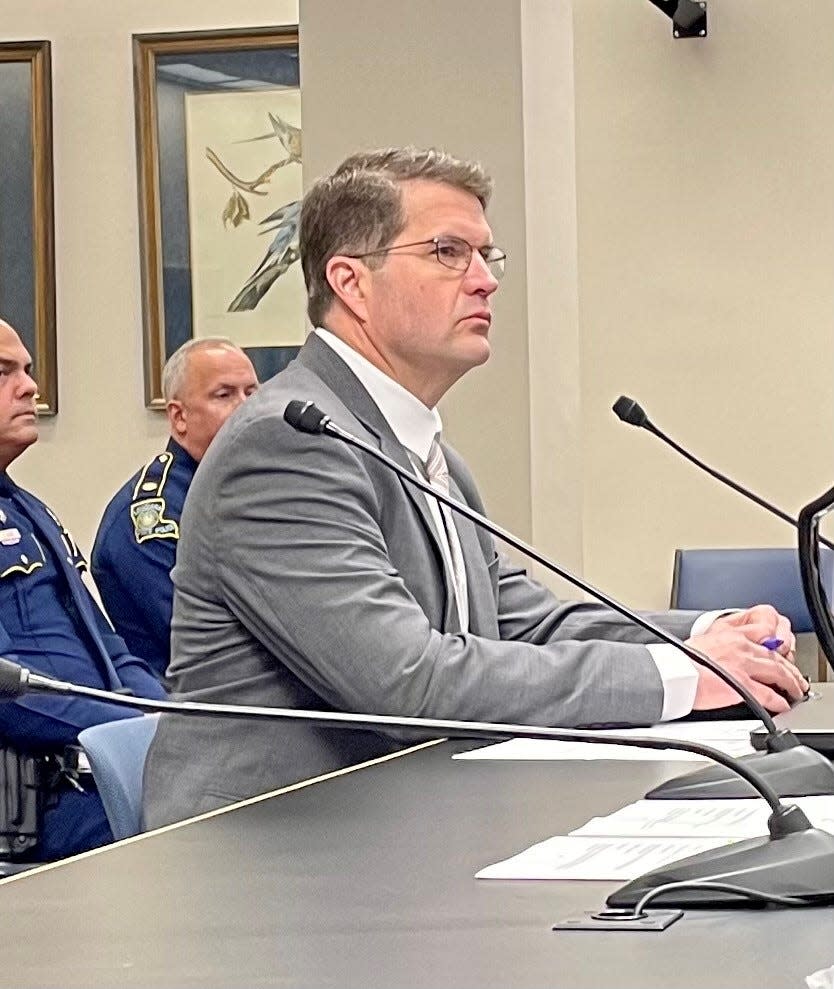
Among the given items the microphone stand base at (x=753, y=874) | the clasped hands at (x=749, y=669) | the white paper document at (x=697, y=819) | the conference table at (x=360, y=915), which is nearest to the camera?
the conference table at (x=360, y=915)

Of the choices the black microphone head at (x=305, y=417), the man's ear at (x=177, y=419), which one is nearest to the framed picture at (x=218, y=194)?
the man's ear at (x=177, y=419)

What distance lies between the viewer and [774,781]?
1.50 m

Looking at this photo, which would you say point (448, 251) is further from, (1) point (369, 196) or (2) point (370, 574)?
(2) point (370, 574)

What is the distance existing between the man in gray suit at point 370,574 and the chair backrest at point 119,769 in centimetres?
2

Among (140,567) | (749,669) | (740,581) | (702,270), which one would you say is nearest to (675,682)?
(749,669)

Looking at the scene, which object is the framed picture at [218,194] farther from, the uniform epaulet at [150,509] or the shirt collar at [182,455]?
the uniform epaulet at [150,509]

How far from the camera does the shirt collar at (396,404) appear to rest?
238 cm

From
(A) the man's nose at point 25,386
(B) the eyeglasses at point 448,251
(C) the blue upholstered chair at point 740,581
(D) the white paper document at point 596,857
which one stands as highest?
(B) the eyeglasses at point 448,251

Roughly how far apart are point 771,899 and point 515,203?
3.14 meters

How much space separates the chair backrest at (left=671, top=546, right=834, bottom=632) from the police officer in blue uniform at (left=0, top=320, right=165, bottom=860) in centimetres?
167

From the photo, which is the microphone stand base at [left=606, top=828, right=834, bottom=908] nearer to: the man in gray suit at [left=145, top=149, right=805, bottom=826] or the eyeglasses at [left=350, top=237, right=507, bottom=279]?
the man in gray suit at [left=145, top=149, right=805, bottom=826]

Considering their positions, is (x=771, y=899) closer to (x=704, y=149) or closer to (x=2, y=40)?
(x=704, y=149)

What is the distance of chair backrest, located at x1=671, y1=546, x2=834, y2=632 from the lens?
495 centimetres

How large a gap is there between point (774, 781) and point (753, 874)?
1.51ft
